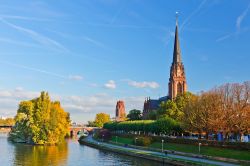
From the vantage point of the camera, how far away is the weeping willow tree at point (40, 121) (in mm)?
118625

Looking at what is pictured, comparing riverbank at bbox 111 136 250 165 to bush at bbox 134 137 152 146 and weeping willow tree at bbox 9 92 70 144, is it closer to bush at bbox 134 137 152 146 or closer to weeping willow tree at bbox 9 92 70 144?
bush at bbox 134 137 152 146

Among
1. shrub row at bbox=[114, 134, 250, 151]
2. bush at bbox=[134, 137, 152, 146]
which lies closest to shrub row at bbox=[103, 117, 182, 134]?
bush at bbox=[134, 137, 152, 146]

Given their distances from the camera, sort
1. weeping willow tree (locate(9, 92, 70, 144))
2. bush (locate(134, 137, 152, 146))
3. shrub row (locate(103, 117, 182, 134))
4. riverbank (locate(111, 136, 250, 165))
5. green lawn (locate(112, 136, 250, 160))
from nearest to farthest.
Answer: riverbank (locate(111, 136, 250, 165)) < green lawn (locate(112, 136, 250, 160)) < bush (locate(134, 137, 152, 146)) < shrub row (locate(103, 117, 182, 134)) < weeping willow tree (locate(9, 92, 70, 144))

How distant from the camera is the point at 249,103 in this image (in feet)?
267

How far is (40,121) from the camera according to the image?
11862 centimetres

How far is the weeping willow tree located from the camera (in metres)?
119

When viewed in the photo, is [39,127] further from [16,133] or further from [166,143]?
[166,143]

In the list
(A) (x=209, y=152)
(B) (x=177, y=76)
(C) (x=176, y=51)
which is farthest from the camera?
(B) (x=177, y=76)

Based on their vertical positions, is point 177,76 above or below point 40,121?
above

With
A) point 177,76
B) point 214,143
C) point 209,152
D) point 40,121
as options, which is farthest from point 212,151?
point 177,76

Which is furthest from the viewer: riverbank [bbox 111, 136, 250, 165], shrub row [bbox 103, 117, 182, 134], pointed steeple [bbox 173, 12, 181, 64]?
pointed steeple [bbox 173, 12, 181, 64]

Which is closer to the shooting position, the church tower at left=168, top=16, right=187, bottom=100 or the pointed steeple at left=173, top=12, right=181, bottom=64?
the pointed steeple at left=173, top=12, right=181, bottom=64

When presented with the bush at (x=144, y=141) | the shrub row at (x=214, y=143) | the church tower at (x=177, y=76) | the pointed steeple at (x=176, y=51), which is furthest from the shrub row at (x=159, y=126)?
the pointed steeple at (x=176, y=51)

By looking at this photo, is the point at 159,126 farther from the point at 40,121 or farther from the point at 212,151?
the point at 212,151
